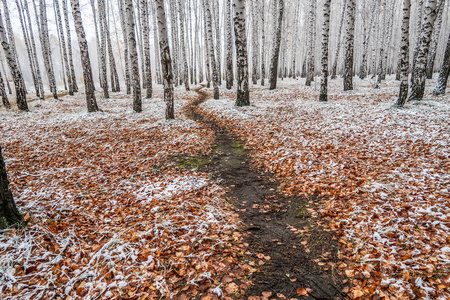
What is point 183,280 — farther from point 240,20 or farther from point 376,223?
point 240,20

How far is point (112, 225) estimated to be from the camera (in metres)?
4.39

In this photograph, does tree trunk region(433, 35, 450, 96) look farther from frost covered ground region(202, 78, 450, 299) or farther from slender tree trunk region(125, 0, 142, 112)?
slender tree trunk region(125, 0, 142, 112)

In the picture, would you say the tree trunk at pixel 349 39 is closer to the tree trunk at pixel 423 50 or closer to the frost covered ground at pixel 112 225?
the tree trunk at pixel 423 50

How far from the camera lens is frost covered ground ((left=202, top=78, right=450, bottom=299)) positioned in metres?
3.14

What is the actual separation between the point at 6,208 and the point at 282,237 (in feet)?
16.0

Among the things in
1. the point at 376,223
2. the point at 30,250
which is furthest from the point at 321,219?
the point at 30,250

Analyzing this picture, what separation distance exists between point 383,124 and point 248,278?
8411 mm

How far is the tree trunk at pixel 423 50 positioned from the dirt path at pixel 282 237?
10.3 m

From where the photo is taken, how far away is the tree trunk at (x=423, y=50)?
1009cm

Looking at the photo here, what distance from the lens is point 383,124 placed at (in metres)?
8.55

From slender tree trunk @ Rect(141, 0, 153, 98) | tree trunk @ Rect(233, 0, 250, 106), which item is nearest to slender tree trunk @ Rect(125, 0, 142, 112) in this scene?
slender tree trunk @ Rect(141, 0, 153, 98)

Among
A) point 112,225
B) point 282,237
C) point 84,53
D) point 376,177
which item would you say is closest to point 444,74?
point 376,177

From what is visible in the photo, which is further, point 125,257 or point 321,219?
point 321,219

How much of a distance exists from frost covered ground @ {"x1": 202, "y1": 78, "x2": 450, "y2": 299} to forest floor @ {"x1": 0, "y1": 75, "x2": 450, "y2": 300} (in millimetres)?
27
